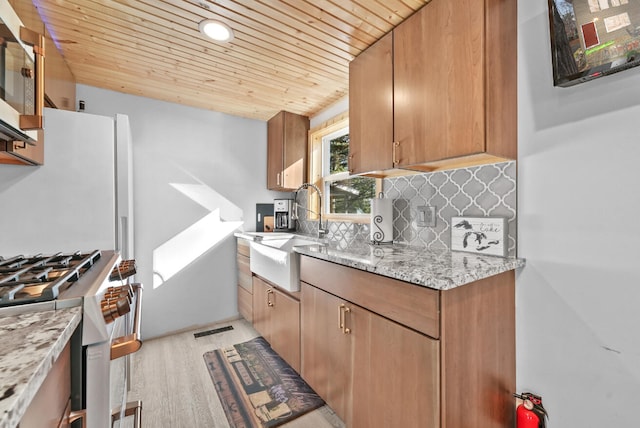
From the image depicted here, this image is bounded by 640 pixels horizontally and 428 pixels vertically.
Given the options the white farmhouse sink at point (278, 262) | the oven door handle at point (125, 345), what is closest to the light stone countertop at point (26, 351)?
the oven door handle at point (125, 345)

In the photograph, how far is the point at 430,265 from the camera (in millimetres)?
1216

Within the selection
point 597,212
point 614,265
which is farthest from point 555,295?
point 597,212

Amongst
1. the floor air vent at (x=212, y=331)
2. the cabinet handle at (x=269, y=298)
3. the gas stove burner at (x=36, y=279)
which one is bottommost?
the floor air vent at (x=212, y=331)

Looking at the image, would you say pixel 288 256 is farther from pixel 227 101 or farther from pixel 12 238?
pixel 227 101

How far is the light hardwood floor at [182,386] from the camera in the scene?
1554mm

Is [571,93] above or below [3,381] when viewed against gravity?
above

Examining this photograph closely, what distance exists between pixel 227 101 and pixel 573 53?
2.53 m

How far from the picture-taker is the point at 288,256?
1815 mm

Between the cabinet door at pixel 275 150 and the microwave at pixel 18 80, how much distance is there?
2006 mm

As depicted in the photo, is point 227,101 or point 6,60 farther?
point 227,101

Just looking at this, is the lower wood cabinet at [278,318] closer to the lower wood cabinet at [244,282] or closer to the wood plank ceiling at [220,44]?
the lower wood cabinet at [244,282]

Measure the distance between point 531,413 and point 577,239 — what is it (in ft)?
2.57

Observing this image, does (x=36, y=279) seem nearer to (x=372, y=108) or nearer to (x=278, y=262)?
(x=278, y=262)

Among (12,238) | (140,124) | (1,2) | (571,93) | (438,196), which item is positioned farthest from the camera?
(140,124)
